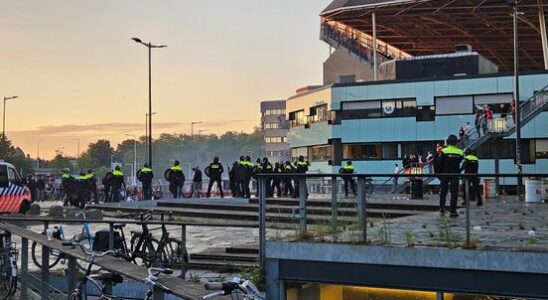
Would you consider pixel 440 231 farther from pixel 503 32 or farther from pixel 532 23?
pixel 503 32

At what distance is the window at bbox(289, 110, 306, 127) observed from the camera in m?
57.3

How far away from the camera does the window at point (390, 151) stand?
4836cm

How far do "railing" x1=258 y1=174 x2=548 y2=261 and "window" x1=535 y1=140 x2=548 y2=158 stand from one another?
34.8 meters

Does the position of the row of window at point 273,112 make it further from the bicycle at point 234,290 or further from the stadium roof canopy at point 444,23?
the bicycle at point 234,290

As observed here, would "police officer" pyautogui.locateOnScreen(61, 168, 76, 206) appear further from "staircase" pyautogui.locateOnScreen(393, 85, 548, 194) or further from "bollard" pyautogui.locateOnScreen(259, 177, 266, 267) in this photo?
"staircase" pyautogui.locateOnScreen(393, 85, 548, 194)

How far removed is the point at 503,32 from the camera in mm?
67938

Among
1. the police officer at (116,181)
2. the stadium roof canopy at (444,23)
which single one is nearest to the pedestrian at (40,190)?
the police officer at (116,181)

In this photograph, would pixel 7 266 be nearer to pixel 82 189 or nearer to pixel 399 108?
pixel 82 189

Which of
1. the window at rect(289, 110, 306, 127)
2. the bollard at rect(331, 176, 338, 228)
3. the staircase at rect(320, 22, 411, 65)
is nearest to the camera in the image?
the bollard at rect(331, 176, 338, 228)

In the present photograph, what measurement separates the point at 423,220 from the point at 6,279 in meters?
6.35

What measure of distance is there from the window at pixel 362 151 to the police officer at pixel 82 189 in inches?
939

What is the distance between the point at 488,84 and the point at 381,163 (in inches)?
363

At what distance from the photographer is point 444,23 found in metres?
63.3

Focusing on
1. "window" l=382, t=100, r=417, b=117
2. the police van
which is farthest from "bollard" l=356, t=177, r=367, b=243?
"window" l=382, t=100, r=417, b=117
